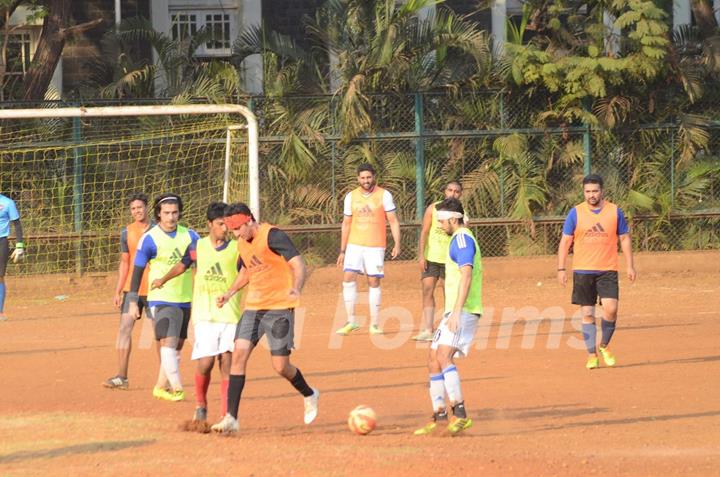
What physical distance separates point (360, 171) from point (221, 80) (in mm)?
6997

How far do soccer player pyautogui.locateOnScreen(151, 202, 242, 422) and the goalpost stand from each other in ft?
33.8

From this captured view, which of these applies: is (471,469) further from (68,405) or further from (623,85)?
(623,85)

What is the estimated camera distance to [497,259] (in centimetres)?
2100

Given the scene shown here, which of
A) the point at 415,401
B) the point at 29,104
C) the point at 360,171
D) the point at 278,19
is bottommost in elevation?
the point at 415,401

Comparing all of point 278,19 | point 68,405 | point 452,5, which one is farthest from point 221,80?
point 68,405

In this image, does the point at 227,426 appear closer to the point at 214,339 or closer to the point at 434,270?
the point at 214,339

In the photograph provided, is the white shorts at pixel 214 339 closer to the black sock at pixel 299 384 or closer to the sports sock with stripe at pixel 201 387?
the sports sock with stripe at pixel 201 387

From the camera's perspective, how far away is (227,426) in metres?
9.23

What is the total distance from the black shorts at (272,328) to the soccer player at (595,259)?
13.8 feet

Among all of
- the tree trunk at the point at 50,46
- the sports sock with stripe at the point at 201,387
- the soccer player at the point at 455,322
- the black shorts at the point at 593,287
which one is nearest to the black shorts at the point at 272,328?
the sports sock with stripe at the point at 201,387

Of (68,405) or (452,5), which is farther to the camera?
(452,5)

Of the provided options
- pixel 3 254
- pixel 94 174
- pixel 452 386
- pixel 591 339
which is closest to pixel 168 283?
pixel 452 386

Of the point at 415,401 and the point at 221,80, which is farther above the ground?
the point at 221,80

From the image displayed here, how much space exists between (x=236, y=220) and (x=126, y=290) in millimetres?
2796
